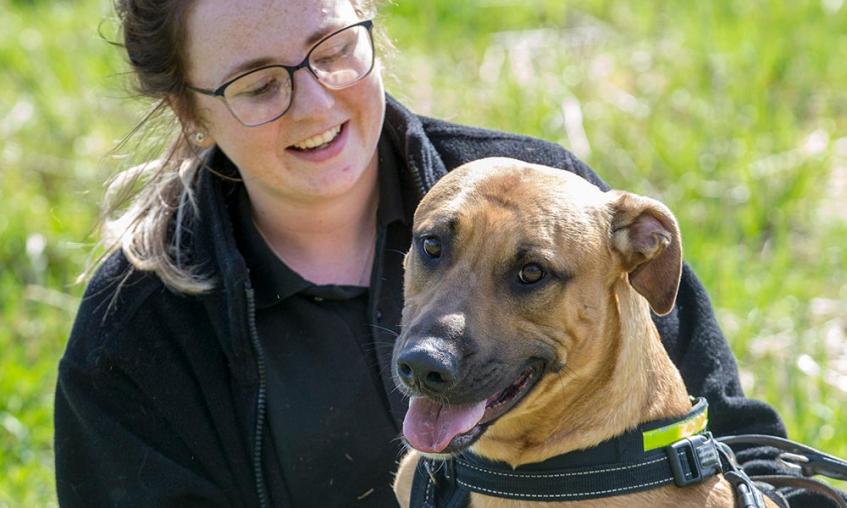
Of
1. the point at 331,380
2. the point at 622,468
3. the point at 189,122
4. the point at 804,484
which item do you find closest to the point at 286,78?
the point at 189,122

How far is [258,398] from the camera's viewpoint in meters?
3.73

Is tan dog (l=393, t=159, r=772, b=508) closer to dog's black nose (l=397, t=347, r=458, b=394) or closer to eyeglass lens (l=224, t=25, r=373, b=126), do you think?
dog's black nose (l=397, t=347, r=458, b=394)

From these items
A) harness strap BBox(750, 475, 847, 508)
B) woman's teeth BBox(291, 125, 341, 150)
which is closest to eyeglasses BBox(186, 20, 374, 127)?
woman's teeth BBox(291, 125, 341, 150)

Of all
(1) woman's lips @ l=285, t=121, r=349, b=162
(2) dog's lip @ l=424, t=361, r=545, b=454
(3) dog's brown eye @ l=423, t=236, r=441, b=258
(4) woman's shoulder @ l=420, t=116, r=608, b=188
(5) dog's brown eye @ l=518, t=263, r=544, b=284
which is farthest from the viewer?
(4) woman's shoulder @ l=420, t=116, r=608, b=188

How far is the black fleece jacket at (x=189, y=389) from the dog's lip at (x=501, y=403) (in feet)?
2.29

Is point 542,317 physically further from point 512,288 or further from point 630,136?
point 630,136

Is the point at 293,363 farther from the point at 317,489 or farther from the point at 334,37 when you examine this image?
the point at 334,37

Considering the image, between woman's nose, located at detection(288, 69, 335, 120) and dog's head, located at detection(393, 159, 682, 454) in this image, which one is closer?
dog's head, located at detection(393, 159, 682, 454)

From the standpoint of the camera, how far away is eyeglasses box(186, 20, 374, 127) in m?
3.70

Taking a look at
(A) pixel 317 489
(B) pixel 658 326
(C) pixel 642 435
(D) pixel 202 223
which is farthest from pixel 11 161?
(C) pixel 642 435

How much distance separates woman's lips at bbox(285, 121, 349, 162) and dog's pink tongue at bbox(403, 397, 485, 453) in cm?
95

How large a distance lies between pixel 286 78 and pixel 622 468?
154 cm

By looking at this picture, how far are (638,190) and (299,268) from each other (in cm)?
268

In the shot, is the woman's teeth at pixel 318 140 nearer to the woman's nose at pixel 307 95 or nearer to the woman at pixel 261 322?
the woman at pixel 261 322
